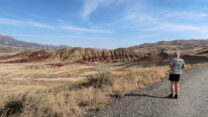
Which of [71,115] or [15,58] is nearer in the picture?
[71,115]

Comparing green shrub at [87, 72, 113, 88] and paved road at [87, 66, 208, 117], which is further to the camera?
green shrub at [87, 72, 113, 88]

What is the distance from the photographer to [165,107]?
432 cm

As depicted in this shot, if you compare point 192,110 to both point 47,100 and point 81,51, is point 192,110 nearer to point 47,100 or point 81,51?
point 47,100

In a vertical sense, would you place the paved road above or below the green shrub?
below

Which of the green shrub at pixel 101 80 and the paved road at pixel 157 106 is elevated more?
the green shrub at pixel 101 80

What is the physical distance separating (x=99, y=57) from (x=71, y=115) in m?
75.2

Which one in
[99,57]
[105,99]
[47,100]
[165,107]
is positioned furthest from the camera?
[99,57]

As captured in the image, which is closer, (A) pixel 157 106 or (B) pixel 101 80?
(A) pixel 157 106

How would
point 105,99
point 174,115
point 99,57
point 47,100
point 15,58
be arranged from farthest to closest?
point 99,57 < point 15,58 < point 105,99 < point 47,100 < point 174,115

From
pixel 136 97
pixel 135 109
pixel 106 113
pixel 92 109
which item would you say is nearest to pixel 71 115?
pixel 92 109

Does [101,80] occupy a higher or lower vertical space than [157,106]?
higher

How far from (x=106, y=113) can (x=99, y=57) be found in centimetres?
7513

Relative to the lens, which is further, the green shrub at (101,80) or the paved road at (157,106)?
the green shrub at (101,80)

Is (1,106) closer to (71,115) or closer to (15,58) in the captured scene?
(71,115)
